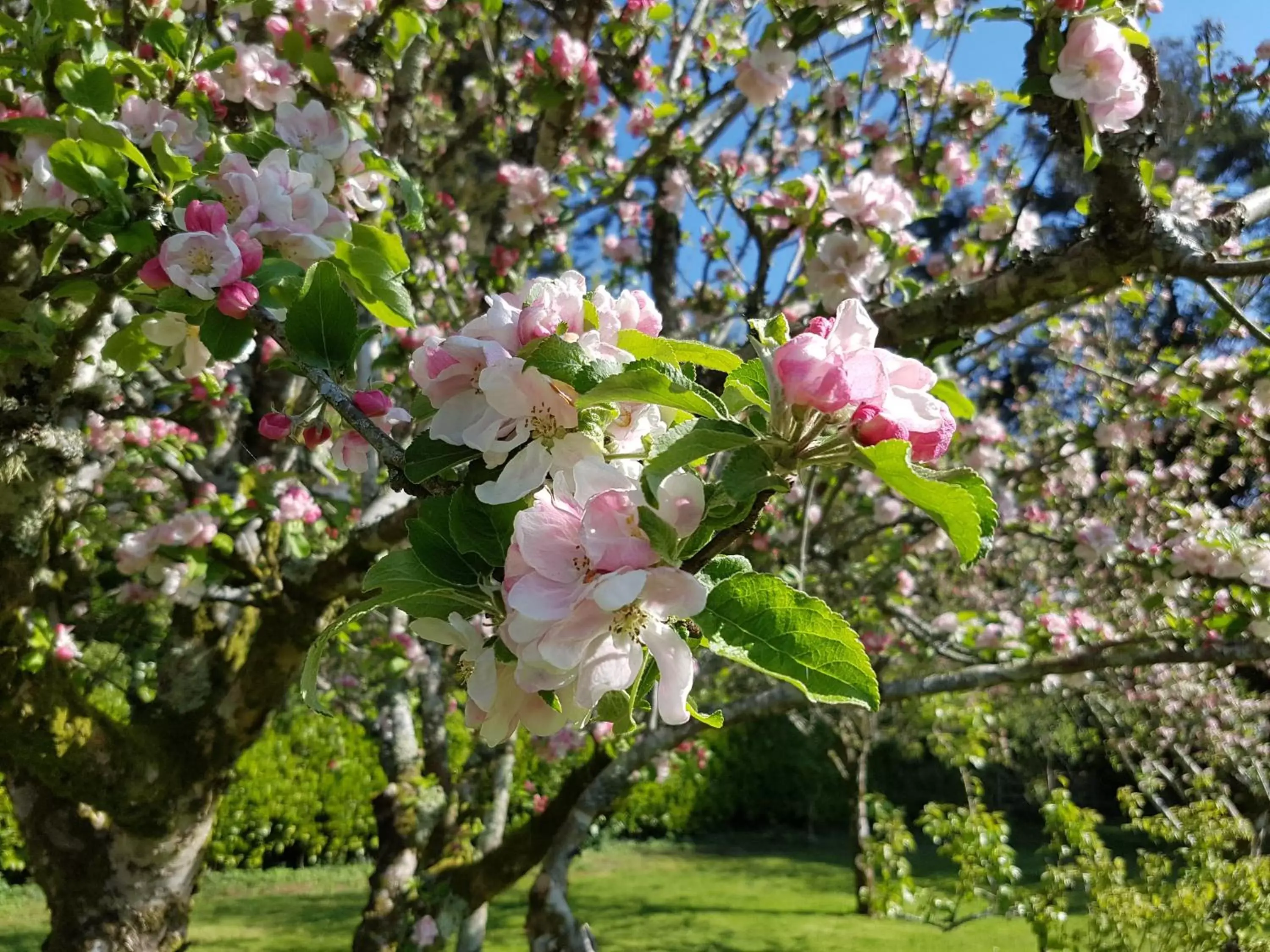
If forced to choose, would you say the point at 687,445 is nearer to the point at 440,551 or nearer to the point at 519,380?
the point at 519,380

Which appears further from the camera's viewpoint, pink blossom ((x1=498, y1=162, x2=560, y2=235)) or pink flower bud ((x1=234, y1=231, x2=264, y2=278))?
pink blossom ((x1=498, y1=162, x2=560, y2=235))

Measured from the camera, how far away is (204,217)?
1091 mm

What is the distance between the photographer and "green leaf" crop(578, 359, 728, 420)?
66cm

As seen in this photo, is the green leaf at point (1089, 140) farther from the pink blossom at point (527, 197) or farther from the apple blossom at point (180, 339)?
the pink blossom at point (527, 197)

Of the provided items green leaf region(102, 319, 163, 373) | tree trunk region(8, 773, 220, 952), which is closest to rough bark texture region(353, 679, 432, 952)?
tree trunk region(8, 773, 220, 952)

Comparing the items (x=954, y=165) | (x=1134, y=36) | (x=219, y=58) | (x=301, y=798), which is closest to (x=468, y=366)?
(x=219, y=58)

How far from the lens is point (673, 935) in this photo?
7414mm

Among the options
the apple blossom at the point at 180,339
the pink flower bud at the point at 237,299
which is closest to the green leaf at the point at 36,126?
the apple blossom at the point at 180,339

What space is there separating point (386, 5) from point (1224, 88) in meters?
3.41

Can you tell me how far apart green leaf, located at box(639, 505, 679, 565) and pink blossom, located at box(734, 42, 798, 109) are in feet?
9.17

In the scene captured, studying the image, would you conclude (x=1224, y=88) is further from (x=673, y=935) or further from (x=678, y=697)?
(x=673, y=935)

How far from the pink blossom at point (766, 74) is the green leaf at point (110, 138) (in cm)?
233

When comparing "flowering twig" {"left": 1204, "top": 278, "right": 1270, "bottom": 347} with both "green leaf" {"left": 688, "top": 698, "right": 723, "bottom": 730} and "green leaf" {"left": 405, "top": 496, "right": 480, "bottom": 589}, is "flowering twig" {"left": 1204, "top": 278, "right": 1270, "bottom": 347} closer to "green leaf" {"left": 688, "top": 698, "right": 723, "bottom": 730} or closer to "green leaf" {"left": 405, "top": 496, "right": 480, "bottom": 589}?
"green leaf" {"left": 688, "top": 698, "right": 723, "bottom": 730}

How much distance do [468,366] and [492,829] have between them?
3.51 metres
